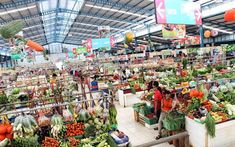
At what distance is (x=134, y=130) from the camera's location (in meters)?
7.17

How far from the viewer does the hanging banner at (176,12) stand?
531cm

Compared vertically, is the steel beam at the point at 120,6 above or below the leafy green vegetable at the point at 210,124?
above

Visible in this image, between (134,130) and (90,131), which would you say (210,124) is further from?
(134,130)

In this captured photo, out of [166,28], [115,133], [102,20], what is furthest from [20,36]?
[102,20]

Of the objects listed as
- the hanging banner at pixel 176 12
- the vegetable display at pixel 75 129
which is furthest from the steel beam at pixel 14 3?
the vegetable display at pixel 75 129

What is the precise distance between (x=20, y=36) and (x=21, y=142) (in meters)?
6.89

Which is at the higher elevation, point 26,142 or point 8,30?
point 8,30

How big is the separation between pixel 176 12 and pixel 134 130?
382cm

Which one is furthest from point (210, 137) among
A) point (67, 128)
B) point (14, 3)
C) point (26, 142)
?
point (14, 3)

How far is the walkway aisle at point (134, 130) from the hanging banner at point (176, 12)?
327 cm

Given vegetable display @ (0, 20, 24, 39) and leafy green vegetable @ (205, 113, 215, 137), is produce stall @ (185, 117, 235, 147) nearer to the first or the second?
leafy green vegetable @ (205, 113, 215, 137)

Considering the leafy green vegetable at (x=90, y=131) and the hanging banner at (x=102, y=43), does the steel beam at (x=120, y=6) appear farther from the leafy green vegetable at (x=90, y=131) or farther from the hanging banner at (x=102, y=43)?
the leafy green vegetable at (x=90, y=131)

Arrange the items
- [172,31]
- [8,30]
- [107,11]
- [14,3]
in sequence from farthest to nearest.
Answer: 1. [107,11]
2. [14,3]
3. [172,31]
4. [8,30]

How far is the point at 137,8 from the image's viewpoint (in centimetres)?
1944
